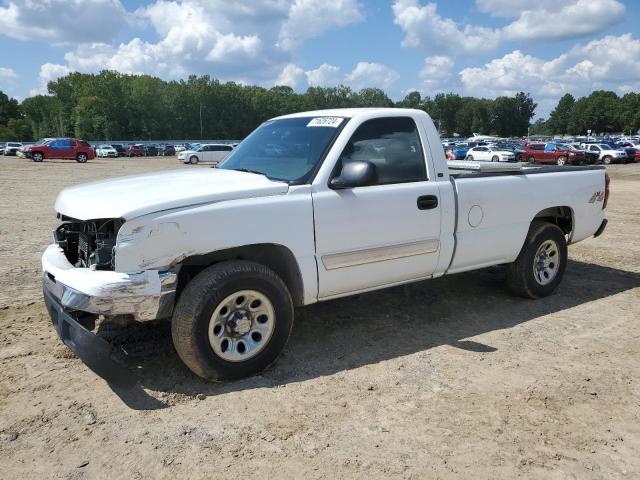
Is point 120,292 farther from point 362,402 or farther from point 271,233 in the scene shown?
point 362,402

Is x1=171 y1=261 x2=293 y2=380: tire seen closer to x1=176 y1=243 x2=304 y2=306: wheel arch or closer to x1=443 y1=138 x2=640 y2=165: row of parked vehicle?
x1=176 y1=243 x2=304 y2=306: wheel arch

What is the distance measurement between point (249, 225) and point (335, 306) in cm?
206

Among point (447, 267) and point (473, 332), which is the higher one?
point (447, 267)

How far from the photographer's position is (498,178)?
5.21 metres

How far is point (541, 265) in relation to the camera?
19.1ft

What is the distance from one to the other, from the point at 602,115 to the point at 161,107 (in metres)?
125

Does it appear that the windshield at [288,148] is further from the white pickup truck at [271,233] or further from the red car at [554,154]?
the red car at [554,154]

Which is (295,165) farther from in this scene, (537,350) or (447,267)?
(537,350)

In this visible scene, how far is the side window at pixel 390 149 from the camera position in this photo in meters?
4.39

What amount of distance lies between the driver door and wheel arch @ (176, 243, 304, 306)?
19cm

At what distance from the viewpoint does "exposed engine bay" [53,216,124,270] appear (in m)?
3.55

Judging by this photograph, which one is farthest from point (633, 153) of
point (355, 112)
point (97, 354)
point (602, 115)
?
point (602, 115)

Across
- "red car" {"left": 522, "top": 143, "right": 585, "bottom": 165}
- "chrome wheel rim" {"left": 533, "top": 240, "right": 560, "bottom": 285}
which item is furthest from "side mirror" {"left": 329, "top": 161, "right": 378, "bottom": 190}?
"red car" {"left": 522, "top": 143, "right": 585, "bottom": 165}

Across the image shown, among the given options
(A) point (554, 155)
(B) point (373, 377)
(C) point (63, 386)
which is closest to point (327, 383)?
(B) point (373, 377)
